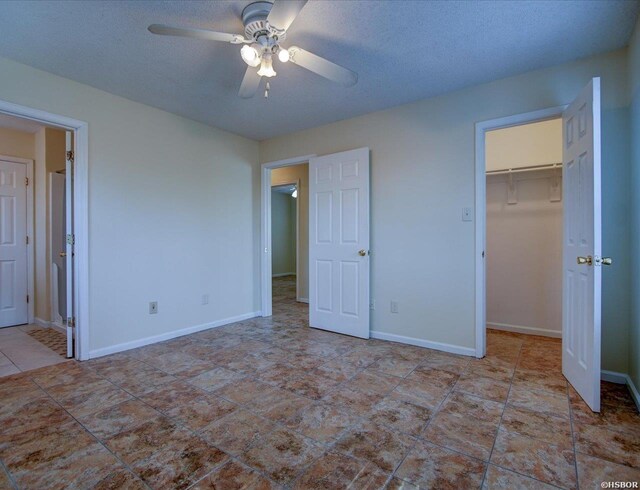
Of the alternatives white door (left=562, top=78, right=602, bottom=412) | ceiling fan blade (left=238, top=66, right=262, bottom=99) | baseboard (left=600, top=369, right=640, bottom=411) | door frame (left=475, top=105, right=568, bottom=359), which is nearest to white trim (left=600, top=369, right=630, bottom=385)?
baseboard (left=600, top=369, right=640, bottom=411)

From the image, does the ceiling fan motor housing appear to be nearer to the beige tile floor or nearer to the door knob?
the door knob

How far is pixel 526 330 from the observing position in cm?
364

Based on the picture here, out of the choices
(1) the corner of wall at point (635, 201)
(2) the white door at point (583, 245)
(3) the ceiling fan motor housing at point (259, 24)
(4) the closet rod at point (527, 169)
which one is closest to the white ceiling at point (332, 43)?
(3) the ceiling fan motor housing at point (259, 24)

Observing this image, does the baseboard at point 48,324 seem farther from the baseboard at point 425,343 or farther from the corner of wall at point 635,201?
the corner of wall at point 635,201

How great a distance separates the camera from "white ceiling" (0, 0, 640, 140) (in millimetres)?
1887

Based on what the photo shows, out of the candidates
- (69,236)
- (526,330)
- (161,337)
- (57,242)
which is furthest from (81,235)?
(526,330)

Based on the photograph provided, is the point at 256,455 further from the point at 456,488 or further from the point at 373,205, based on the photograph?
the point at 373,205

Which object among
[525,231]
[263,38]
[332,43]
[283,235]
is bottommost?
[525,231]

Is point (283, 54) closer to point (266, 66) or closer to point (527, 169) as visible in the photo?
point (266, 66)

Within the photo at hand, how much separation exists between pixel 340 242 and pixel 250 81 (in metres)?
1.98

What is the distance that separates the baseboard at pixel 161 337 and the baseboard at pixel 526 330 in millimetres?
3043

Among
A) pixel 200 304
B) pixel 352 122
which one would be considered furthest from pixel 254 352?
pixel 352 122

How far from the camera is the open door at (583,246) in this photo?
1.94 metres

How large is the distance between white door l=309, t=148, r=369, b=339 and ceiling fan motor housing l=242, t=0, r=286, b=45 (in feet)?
5.70
